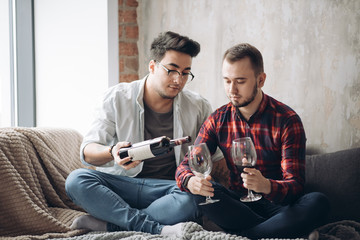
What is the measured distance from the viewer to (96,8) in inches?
127

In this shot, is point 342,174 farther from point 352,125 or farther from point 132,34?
point 132,34

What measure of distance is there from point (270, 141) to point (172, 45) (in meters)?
0.77

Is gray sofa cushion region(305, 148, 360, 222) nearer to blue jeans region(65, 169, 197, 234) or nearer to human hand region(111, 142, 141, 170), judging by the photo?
blue jeans region(65, 169, 197, 234)

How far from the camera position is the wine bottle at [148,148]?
1846mm

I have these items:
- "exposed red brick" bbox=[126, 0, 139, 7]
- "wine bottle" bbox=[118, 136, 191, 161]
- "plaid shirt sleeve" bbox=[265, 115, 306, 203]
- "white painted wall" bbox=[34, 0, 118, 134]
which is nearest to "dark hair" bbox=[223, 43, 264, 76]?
"plaid shirt sleeve" bbox=[265, 115, 306, 203]

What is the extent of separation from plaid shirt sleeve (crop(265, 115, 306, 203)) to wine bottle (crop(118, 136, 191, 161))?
436mm

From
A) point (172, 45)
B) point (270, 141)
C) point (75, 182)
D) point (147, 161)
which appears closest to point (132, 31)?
point (172, 45)

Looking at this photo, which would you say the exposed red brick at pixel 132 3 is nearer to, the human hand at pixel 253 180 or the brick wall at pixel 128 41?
the brick wall at pixel 128 41

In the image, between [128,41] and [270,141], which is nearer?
[270,141]

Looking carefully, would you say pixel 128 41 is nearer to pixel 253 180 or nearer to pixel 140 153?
pixel 140 153

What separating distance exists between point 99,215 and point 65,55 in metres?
1.77

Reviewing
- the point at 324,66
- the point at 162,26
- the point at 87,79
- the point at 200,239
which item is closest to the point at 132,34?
the point at 162,26

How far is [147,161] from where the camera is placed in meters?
2.33

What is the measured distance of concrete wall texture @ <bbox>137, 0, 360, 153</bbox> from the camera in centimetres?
211
